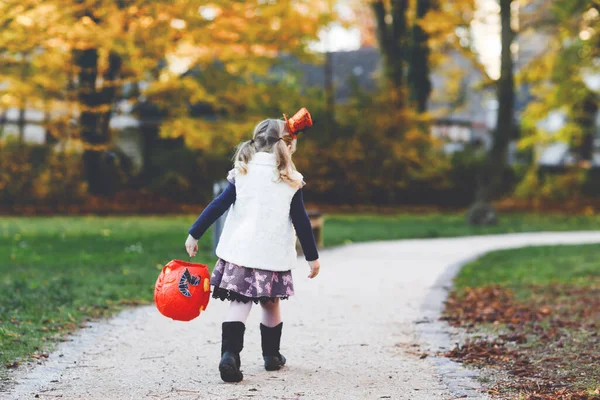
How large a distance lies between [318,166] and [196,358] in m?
22.1

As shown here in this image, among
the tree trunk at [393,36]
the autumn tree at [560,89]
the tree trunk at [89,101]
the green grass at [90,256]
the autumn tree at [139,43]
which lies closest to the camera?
the green grass at [90,256]

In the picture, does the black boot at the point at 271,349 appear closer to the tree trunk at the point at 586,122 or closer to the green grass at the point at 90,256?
the green grass at the point at 90,256

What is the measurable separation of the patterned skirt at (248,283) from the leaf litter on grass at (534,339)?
4.70 feet

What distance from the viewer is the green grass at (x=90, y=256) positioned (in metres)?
7.62

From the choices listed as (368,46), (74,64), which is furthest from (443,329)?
(368,46)

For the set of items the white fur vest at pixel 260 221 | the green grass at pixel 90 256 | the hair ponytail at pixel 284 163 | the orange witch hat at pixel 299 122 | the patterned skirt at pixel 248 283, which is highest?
the orange witch hat at pixel 299 122

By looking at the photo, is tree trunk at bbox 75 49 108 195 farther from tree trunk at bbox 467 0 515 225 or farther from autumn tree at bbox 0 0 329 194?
tree trunk at bbox 467 0 515 225

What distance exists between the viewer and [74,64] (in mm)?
21703

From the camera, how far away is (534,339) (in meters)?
7.25

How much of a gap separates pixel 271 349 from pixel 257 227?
0.81 meters

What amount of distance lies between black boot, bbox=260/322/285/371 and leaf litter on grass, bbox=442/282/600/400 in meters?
1.32

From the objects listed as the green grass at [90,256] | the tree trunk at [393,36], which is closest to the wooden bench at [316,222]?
the green grass at [90,256]

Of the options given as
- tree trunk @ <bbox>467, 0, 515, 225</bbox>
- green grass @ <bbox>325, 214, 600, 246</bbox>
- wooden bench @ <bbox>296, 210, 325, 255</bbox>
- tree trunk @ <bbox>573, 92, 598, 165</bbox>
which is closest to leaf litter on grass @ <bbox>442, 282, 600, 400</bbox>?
wooden bench @ <bbox>296, 210, 325, 255</bbox>

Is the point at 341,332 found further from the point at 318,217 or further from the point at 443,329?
the point at 318,217
